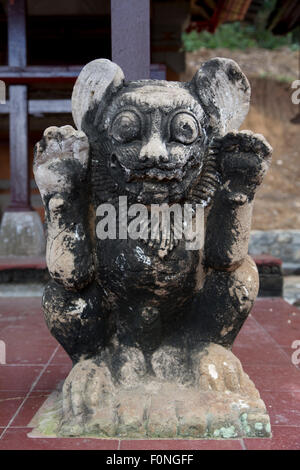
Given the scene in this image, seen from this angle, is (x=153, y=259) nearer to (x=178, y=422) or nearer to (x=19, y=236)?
(x=178, y=422)

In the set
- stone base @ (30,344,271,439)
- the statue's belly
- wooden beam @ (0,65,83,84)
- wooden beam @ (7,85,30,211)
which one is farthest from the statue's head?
wooden beam @ (7,85,30,211)

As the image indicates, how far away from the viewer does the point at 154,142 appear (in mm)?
1823

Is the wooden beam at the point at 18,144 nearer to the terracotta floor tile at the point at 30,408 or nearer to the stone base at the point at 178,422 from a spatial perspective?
the terracotta floor tile at the point at 30,408

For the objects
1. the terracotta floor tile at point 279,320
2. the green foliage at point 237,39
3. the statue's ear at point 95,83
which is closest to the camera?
the statue's ear at point 95,83

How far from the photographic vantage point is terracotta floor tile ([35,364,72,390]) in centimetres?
243

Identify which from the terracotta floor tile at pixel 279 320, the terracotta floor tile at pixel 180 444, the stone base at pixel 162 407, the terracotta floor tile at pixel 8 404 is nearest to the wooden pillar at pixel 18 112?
the terracotta floor tile at pixel 279 320

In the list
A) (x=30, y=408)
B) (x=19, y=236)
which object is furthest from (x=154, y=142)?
(x=19, y=236)

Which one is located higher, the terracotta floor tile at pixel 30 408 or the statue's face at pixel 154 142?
the statue's face at pixel 154 142

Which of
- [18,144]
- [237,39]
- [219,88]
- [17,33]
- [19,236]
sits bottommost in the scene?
[19,236]

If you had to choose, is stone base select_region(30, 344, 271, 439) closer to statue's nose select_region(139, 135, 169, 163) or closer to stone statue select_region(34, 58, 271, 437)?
stone statue select_region(34, 58, 271, 437)

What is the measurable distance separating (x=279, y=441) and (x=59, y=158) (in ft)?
4.24

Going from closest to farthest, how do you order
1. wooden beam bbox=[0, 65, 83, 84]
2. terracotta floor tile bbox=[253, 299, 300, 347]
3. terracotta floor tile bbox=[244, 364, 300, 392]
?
1. terracotta floor tile bbox=[244, 364, 300, 392]
2. terracotta floor tile bbox=[253, 299, 300, 347]
3. wooden beam bbox=[0, 65, 83, 84]

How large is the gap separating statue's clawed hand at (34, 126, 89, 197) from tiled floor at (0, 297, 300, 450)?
91 centimetres

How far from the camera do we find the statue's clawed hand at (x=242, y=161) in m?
1.92
